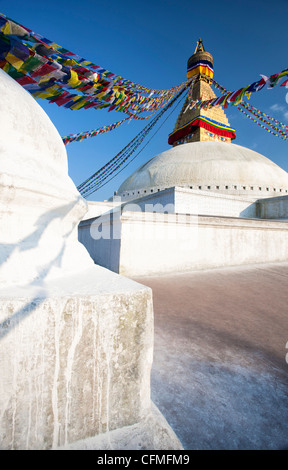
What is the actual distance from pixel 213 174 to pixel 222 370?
12440 mm

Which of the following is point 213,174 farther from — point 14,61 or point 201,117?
point 14,61

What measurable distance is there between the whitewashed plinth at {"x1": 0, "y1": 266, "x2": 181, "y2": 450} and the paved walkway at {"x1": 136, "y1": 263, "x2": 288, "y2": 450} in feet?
0.74

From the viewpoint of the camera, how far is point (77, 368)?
33.8 inches

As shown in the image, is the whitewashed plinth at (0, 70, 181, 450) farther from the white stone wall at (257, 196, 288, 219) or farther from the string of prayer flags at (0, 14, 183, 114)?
the white stone wall at (257, 196, 288, 219)

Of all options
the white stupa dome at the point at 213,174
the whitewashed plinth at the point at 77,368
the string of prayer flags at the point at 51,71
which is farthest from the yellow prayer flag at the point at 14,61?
the white stupa dome at the point at 213,174

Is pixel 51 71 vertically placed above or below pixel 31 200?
above

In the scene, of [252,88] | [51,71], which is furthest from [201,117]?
[51,71]

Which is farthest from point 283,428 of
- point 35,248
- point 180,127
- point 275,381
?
point 180,127

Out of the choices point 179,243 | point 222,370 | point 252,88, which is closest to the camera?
point 222,370

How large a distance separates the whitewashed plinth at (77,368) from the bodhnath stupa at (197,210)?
3.41 metres

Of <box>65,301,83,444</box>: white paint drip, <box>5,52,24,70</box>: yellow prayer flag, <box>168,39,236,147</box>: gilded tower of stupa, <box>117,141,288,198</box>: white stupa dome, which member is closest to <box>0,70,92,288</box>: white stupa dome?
<box>65,301,83,444</box>: white paint drip

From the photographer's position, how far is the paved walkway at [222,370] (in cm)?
105

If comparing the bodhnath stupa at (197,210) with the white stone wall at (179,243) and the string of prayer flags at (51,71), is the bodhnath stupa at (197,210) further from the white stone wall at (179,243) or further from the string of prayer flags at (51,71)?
the string of prayer flags at (51,71)

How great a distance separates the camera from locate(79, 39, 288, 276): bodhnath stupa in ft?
15.4
